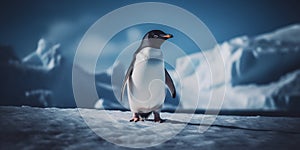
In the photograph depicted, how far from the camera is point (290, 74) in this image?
2.28 m

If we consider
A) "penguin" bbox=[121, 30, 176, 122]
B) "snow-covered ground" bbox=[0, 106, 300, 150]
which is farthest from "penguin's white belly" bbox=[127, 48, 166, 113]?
"snow-covered ground" bbox=[0, 106, 300, 150]

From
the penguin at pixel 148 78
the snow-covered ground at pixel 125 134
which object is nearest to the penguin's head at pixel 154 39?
the penguin at pixel 148 78

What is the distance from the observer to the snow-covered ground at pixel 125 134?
3.75 ft

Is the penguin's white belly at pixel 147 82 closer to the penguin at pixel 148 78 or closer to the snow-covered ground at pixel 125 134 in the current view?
the penguin at pixel 148 78

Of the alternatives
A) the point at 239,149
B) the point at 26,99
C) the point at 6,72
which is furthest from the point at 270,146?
the point at 6,72

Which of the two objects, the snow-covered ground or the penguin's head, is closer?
the snow-covered ground

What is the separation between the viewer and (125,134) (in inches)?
50.9

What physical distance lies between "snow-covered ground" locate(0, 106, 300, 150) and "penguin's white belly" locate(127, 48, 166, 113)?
0.38 ft

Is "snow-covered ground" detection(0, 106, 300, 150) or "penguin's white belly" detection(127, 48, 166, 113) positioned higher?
"penguin's white belly" detection(127, 48, 166, 113)

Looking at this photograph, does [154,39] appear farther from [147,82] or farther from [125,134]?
[125,134]

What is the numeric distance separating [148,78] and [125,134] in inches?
16.7

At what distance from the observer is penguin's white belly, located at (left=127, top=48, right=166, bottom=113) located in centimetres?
161

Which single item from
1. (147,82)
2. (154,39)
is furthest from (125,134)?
(154,39)

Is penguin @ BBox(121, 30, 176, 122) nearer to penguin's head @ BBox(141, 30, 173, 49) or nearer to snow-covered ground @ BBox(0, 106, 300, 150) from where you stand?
penguin's head @ BBox(141, 30, 173, 49)
